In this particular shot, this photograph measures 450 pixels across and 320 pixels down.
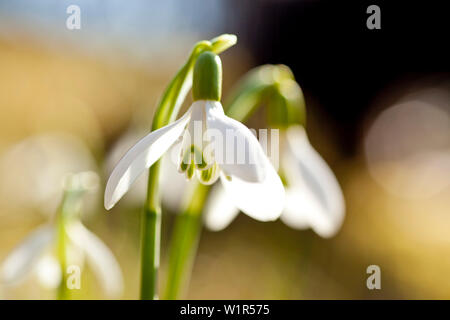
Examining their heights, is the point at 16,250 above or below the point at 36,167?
below

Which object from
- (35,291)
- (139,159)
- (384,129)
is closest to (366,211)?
(384,129)

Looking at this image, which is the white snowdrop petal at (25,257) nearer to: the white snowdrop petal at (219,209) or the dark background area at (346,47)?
the white snowdrop petal at (219,209)

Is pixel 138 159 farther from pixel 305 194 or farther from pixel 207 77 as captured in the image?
pixel 305 194

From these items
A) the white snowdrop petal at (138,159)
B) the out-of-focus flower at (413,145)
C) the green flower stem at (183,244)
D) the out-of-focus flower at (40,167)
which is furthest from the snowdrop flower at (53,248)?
the out-of-focus flower at (413,145)

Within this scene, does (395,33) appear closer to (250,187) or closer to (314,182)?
(314,182)
